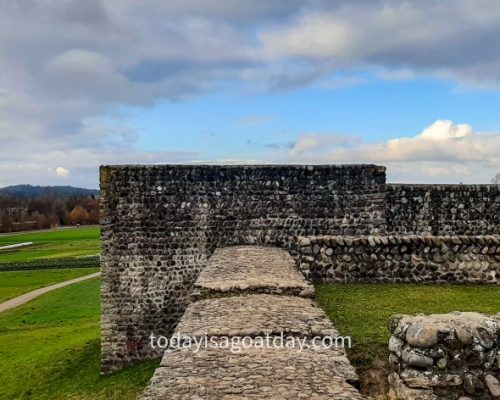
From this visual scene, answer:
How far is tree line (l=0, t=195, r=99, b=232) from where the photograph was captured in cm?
10844

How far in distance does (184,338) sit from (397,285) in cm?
638

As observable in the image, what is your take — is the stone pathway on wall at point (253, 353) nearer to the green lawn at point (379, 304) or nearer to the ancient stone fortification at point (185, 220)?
the green lawn at point (379, 304)

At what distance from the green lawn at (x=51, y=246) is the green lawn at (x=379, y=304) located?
179 ft

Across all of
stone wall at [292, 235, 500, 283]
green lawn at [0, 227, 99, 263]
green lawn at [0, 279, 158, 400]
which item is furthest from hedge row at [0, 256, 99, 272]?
stone wall at [292, 235, 500, 283]

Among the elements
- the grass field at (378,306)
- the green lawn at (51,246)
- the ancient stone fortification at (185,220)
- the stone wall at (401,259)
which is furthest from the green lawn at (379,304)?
the green lawn at (51,246)

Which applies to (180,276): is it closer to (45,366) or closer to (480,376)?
(45,366)

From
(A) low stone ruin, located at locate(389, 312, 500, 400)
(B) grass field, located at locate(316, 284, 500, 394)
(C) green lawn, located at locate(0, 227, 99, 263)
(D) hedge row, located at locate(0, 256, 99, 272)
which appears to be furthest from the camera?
(C) green lawn, located at locate(0, 227, 99, 263)

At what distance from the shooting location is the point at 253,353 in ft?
16.9

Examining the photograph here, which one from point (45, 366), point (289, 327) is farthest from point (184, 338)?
point (45, 366)

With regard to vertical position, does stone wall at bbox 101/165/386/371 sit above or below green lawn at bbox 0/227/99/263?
above

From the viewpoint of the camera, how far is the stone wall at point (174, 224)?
43.3ft

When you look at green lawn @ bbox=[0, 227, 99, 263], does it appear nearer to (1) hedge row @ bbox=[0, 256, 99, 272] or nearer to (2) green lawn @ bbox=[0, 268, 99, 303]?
(1) hedge row @ bbox=[0, 256, 99, 272]

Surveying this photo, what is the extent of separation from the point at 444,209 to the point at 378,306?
6616mm

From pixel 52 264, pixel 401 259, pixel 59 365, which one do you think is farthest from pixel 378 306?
pixel 52 264
